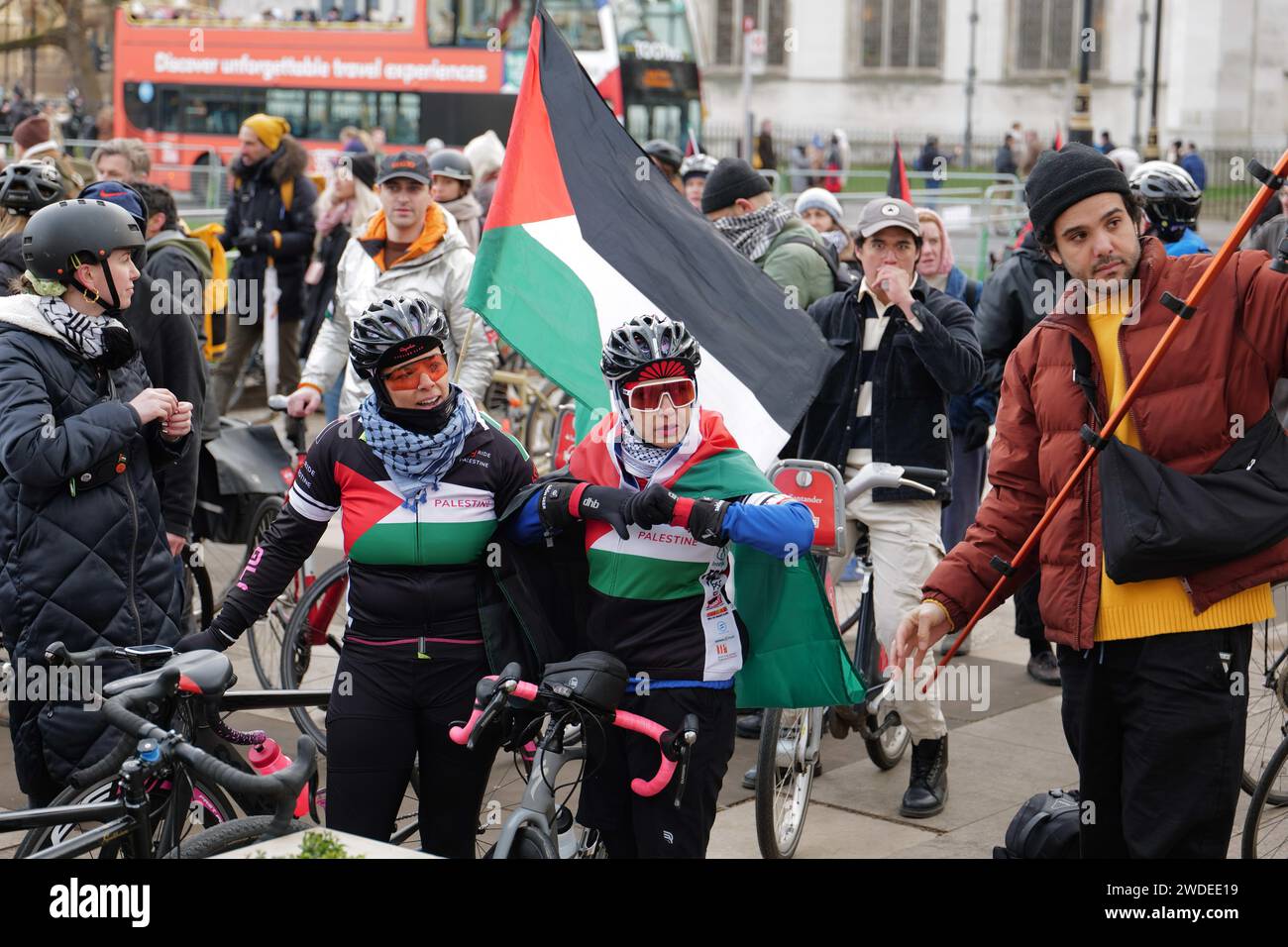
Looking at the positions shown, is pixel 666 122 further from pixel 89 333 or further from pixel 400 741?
pixel 400 741

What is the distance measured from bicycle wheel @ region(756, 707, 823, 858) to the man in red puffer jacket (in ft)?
5.39

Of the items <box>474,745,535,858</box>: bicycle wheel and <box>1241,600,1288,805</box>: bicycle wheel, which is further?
<box>1241,600,1288,805</box>: bicycle wheel

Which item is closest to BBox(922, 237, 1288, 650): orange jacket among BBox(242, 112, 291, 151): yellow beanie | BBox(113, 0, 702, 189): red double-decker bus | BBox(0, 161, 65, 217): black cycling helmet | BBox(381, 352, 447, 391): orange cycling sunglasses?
BBox(381, 352, 447, 391): orange cycling sunglasses

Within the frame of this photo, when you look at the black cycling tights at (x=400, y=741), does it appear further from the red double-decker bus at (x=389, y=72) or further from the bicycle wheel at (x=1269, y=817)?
the red double-decker bus at (x=389, y=72)

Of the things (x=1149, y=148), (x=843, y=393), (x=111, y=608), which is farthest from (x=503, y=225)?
(x=1149, y=148)

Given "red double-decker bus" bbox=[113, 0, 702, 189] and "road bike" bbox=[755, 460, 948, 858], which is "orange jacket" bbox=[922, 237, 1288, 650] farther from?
"red double-decker bus" bbox=[113, 0, 702, 189]

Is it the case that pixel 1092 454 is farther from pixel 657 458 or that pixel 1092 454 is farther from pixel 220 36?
pixel 220 36

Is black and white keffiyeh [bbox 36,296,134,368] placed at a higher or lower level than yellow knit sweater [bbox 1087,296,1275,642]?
higher

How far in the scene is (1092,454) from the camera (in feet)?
11.5

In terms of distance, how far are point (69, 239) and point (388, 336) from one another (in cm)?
114

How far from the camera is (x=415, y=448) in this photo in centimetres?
409

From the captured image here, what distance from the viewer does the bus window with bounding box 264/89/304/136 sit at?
28.9m

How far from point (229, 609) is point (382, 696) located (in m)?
0.43

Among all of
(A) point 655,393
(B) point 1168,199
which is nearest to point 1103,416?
(A) point 655,393
